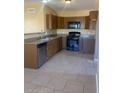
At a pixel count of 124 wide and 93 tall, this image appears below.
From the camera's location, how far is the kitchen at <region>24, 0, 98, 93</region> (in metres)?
4.66

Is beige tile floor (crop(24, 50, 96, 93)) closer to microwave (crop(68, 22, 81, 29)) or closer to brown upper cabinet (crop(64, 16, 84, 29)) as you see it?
microwave (crop(68, 22, 81, 29))

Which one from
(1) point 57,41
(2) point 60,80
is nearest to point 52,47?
(1) point 57,41

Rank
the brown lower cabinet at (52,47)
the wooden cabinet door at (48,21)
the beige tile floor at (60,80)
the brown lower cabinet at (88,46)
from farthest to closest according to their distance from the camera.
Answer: the brown lower cabinet at (88,46) < the wooden cabinet door at (48,21) < the brown lower cabinet at (52,47) < the beige tile floor at (60,80)

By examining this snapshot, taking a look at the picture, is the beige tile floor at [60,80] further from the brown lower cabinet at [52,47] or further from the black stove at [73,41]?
the black stove at [73,41]

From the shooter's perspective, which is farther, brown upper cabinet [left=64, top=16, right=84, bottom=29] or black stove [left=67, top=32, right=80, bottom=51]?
brown upper cabinet [left=64, top=16, right=84, bottom=29]

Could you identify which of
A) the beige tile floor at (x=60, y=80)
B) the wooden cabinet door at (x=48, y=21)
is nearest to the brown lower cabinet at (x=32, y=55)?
the beige tile floor at (x=60, y=80)

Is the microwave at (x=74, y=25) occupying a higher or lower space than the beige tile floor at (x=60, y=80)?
higher

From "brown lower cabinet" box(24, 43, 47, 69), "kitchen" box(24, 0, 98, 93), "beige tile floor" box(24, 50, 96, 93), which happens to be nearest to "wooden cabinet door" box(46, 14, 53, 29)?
"kitchen" box(24, 0, 98, 93)

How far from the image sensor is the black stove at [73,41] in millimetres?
8430

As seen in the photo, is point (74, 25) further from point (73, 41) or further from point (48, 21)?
point (48, 21)
